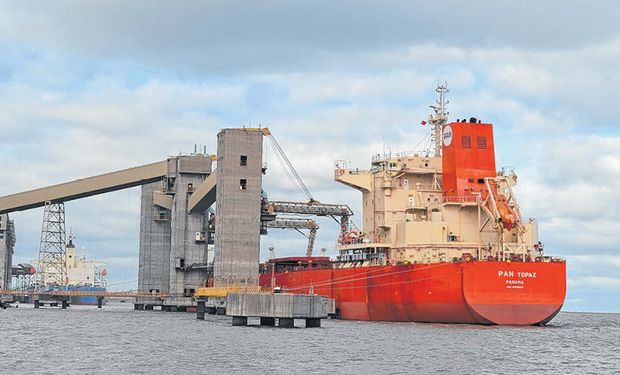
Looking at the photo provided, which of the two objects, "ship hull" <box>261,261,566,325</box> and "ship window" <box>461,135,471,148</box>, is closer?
"ship hull" <box>261,261,566,325</box>

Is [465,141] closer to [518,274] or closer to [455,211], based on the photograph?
[455,211]

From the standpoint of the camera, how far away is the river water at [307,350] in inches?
1380

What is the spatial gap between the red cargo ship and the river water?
4.99ft

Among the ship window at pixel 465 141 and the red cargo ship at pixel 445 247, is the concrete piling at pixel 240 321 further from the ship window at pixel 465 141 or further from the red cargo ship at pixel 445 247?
the ship window at pixel 465 141

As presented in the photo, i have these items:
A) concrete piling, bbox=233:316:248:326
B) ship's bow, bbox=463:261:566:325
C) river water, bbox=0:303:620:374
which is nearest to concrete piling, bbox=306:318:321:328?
river water, bbox=0:303:620:374

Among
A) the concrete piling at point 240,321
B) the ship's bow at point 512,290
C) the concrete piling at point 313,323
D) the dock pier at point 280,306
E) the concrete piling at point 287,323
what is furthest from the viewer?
the concrete piling at point 240,321

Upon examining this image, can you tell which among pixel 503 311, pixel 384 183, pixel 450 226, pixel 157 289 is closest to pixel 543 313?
pixel 503 311

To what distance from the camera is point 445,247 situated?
5653cm

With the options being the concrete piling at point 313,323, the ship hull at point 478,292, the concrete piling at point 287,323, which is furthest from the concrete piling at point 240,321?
the ship hull at point 478,292

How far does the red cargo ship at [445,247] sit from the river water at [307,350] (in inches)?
59.9

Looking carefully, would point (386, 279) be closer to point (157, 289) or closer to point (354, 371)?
point (354, 371)

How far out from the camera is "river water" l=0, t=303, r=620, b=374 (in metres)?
35.1

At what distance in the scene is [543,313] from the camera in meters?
54.0

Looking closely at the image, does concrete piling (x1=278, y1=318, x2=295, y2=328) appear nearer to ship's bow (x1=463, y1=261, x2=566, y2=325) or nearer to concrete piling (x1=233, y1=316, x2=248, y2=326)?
concrete piling (x1=233, y1=316, x2=248, y2=326)
